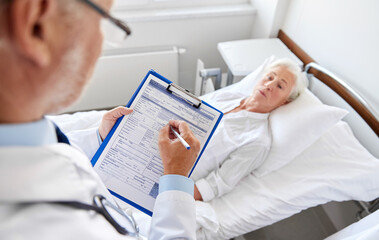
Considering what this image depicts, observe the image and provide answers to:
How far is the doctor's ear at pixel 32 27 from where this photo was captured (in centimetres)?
37

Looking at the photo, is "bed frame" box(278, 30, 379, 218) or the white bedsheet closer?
the white bedsheet

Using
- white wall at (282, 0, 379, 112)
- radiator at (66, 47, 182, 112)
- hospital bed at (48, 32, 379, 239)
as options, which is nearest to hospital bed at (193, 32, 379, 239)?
hospital bed at (48, 32, 379, 239)

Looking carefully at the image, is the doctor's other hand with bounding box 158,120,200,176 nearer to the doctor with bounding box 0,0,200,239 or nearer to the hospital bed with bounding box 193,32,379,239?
the doctor with bounding box 0,0,200,239

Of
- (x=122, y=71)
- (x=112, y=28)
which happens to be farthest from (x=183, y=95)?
(x=122, y=71)

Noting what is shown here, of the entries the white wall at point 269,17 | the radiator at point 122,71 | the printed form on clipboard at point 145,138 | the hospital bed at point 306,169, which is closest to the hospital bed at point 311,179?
the hospital bed at point 306,169

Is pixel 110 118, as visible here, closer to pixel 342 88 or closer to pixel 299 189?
pixel 299 189

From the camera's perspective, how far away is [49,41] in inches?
16.5

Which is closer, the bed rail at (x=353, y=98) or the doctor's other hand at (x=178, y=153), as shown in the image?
the doctor's other hand at (x=178, y=153)

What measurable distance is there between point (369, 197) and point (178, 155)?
1.10 metres

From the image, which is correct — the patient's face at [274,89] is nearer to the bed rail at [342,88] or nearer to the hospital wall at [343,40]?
the bed rail at [342,88]

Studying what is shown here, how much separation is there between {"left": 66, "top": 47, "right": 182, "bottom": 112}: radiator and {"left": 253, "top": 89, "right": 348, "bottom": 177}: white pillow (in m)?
1.14

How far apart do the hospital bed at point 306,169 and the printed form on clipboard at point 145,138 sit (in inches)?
15.7

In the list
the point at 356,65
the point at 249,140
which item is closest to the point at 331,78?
the point at 356,65

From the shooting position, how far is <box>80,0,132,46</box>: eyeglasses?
454 millimetres
